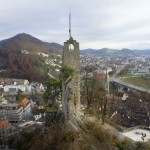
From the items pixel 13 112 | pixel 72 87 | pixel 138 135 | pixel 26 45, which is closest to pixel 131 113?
pixel 13 112

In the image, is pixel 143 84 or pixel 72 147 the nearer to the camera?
pixel 72 147

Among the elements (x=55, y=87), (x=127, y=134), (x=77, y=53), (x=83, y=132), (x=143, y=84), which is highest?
(x=77, y=53)

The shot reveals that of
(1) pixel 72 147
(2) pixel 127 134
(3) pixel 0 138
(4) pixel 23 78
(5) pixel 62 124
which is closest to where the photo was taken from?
(1) pixel 72 147

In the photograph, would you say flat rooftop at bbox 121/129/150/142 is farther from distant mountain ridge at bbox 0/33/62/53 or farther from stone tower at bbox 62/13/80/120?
distant mountain ridge at bbox 0/33/62/53

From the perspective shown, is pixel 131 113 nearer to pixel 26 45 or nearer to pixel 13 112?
pixel 13 112

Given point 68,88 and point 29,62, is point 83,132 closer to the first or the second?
point 68,88

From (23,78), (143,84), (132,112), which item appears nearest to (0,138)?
(132,112)

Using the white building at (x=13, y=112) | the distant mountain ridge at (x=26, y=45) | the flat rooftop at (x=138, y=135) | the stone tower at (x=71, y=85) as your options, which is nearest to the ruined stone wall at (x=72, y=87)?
the stone tower at (x=71, y=85)
